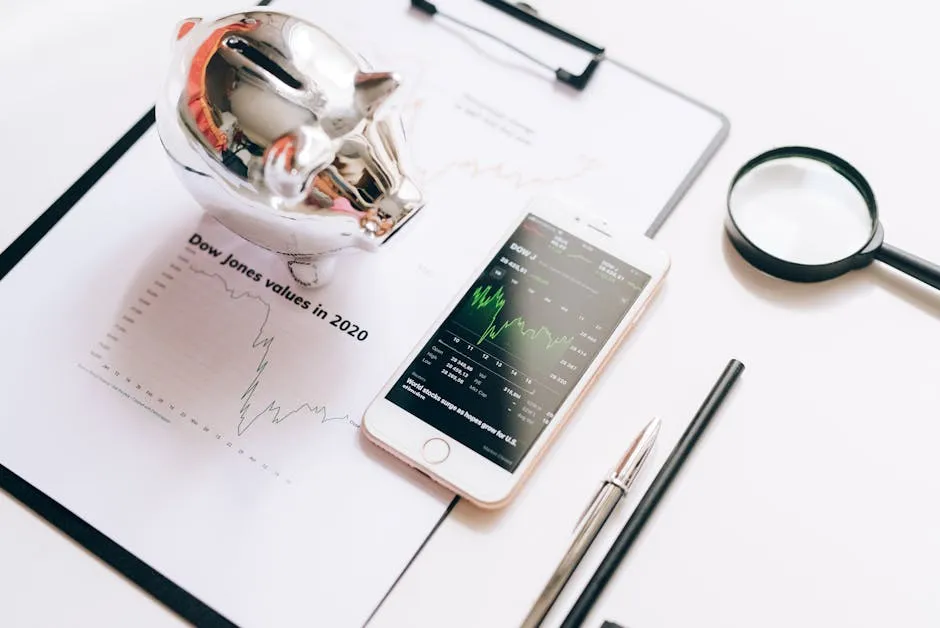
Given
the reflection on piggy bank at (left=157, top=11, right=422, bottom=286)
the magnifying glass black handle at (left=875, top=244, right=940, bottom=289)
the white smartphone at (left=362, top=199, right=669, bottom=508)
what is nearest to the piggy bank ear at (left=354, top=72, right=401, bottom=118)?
the reflection on piggy bank at (left=157, top=11, right=422, bottom=286)

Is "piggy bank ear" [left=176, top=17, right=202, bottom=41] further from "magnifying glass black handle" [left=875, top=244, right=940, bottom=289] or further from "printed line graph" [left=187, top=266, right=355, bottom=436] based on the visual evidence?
"magnifying glass black handle" [left=875, top=244, right=940, bottom=289]

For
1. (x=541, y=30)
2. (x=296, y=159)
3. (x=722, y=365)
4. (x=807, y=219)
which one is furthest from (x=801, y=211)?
(x=296, y=159)

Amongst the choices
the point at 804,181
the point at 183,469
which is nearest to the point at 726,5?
the point at 804,181

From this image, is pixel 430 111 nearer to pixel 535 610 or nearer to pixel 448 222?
pixel 448 222

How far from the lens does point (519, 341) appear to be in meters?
0.52

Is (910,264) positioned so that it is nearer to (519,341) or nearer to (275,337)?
(519,341)

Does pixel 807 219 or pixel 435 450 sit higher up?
pixel 807 219

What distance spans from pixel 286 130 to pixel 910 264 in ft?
1.24

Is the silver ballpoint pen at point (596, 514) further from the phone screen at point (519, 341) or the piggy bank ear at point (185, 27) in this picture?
the piggy bank ear at point (185, 27)

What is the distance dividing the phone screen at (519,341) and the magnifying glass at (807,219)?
0.27 ft

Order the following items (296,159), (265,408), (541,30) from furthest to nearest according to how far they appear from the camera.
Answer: (541,30) → (265,408) → (296,159)

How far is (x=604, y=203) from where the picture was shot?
0.57 meters

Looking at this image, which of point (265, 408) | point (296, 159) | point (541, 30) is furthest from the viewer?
point (541, 30)

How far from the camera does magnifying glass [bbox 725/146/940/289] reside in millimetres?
542
